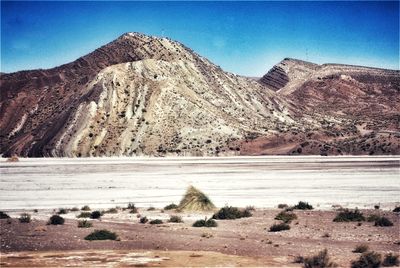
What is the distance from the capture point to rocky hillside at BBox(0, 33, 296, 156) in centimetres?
8219

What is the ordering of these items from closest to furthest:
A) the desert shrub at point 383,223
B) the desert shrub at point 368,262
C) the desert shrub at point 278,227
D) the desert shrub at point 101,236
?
1. the desert shrub at point 368,262
2. the desert shrub at point 101,236
3. the desert shrub at point 278,227
4. the desert shrub at point 383,223

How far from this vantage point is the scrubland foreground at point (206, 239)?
15539 millimetres

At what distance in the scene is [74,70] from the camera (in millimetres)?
119812

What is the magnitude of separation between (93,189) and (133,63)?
6197 centimetres

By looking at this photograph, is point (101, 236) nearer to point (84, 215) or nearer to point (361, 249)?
point (84, 215)

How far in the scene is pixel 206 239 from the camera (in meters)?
19.5

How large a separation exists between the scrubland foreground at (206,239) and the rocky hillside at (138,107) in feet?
180

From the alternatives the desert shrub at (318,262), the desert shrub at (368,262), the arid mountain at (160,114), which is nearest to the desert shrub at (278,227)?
the desert shrub at (368,262)

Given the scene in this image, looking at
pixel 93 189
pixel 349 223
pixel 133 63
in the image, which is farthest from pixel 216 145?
pixel 349 223

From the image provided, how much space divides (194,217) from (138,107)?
207 feet

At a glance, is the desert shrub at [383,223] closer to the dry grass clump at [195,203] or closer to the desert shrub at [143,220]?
the dry grass clump at [195,203]

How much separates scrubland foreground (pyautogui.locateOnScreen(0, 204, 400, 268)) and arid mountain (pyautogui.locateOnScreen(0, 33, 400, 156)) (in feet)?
182

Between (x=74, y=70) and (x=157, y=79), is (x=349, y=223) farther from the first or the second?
(x=74, y=70)

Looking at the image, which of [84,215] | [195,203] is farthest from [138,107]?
[84,215]
